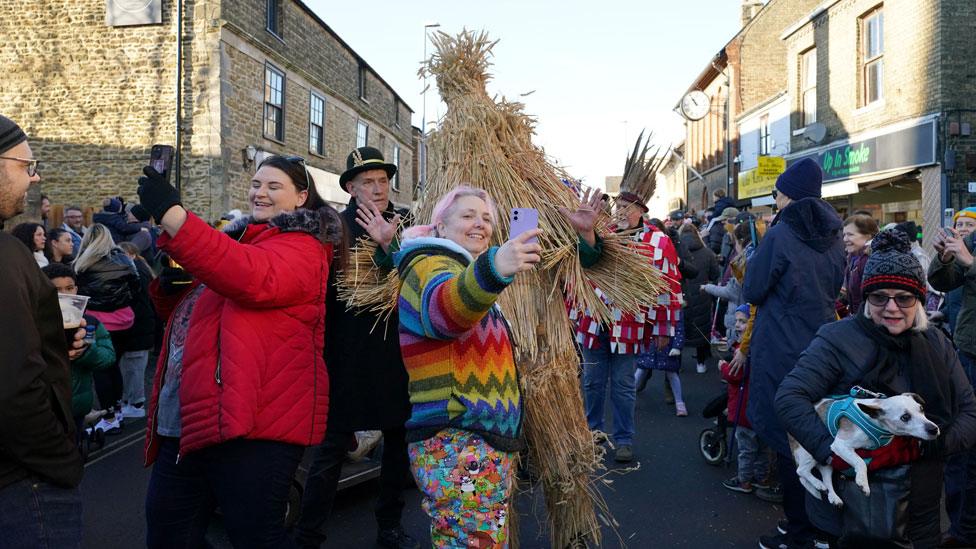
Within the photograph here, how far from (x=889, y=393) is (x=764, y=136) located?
2119 cm

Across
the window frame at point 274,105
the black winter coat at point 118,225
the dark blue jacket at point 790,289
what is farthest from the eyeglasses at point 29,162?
the window frame at point 274,105

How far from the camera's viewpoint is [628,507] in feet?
14.7

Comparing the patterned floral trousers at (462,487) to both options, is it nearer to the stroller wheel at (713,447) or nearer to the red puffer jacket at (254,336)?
the red puffer jacket at (254,336)

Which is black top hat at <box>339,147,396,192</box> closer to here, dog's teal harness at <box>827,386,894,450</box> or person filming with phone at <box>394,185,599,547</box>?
person filming with phone at <box>394,185,599,547</box>

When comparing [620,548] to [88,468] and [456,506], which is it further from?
[88,468]

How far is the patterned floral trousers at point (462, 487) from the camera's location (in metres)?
2.37

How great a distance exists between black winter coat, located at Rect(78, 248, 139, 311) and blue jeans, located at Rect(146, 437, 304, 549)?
176 inches

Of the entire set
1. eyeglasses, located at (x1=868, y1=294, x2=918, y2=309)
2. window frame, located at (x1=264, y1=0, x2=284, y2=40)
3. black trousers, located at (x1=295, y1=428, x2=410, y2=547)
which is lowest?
black trousers, located at (x1=295, y1=428, x2=410, y2=547)

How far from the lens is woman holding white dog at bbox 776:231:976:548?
2.54 metres

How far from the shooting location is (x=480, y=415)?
237cm

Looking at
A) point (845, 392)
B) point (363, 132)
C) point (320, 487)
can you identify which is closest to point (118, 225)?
point (320, 487)

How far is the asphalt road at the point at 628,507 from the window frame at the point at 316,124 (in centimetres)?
1434

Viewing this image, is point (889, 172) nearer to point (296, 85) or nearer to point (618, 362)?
point (618, 362)

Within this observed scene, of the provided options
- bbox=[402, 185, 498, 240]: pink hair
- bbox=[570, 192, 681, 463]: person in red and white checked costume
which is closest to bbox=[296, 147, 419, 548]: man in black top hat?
bbox=[402, 185, 498, 240]: pink hair
